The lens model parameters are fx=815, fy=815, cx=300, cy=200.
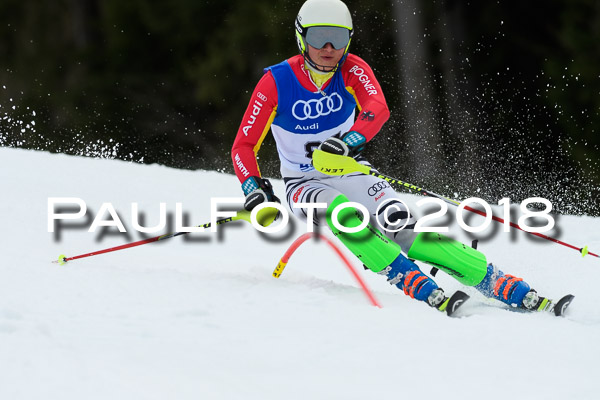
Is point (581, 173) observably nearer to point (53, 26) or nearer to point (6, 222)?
point (6, 222)

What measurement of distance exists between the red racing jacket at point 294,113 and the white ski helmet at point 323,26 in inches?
5.6

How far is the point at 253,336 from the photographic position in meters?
2.83

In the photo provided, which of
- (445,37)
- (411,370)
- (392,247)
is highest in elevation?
(445,37)

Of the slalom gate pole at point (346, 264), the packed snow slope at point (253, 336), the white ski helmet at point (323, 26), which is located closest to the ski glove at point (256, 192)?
the slalom gate pole at point (346, 264)

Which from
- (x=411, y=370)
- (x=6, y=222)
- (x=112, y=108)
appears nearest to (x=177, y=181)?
(x=6, y=222)

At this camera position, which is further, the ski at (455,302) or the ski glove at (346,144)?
the ski glove at (346,144)

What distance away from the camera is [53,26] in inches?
878

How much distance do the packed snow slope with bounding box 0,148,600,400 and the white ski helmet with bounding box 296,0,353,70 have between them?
3.79 ft

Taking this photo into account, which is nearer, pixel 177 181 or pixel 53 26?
pixel 177 181

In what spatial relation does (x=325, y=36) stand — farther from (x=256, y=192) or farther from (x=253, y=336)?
(x=253, y=336)

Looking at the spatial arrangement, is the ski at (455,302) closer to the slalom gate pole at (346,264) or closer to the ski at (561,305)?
the slalom gate pole at (346,264)

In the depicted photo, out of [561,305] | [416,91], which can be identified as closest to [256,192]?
[561,305]

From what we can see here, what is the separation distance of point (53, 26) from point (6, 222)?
18.5 metres

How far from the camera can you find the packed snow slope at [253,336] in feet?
7.74
